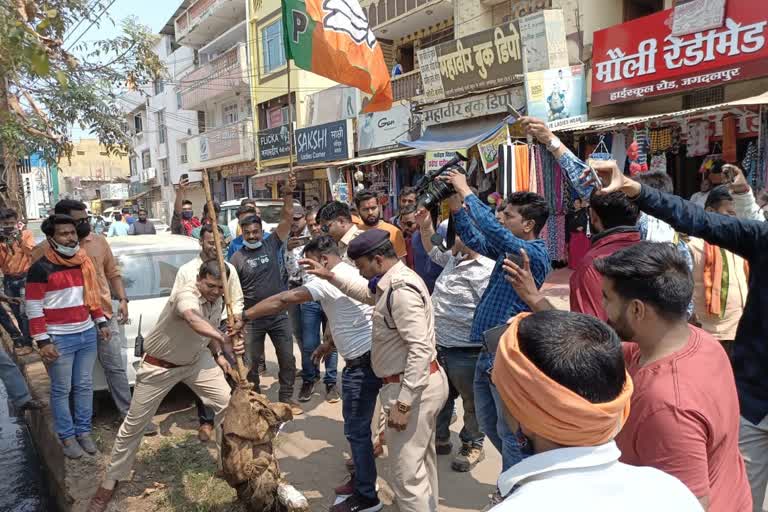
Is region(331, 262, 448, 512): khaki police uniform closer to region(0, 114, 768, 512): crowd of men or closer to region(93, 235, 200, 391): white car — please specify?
region(0, 114, 768, 512): crowd of men

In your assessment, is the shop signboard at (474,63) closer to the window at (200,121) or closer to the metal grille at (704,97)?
the metal grille at (704,97)

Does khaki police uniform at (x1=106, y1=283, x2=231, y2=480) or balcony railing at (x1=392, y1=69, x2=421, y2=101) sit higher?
balcony railing at (x1=392, y1=69, x2=421, y2=101)

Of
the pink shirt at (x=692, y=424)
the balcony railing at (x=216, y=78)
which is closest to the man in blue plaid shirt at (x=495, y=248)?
the pink shirt at (x=692, y=424)

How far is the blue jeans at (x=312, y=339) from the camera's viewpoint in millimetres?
5062

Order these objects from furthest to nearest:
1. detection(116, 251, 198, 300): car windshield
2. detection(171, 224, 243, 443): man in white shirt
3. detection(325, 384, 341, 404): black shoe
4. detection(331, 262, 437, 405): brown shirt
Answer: detection(116, 251, 198, 300): car windshield → detection(325, 384, 341, 404): black shoe → detection(171, 224, 243, 443): man in white shirt → detection(331, 262, 437, 405): brown shirt

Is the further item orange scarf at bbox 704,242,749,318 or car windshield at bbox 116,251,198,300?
car windshield at bbox 116,251,198,300

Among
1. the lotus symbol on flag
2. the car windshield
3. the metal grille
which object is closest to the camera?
the car windshield

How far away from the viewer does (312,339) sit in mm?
5188

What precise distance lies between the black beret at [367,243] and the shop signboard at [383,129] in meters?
10.3

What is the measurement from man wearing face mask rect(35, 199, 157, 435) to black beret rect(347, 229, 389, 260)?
2598 millimetres

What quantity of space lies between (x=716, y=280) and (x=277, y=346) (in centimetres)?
351

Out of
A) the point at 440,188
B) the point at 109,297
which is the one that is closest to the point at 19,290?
the point at 109,297

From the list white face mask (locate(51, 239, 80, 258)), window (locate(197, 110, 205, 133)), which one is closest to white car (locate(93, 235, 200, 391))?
white face mask (locate(51, 239, 80, 258))

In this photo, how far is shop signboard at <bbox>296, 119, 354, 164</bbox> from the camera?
1495 cm
